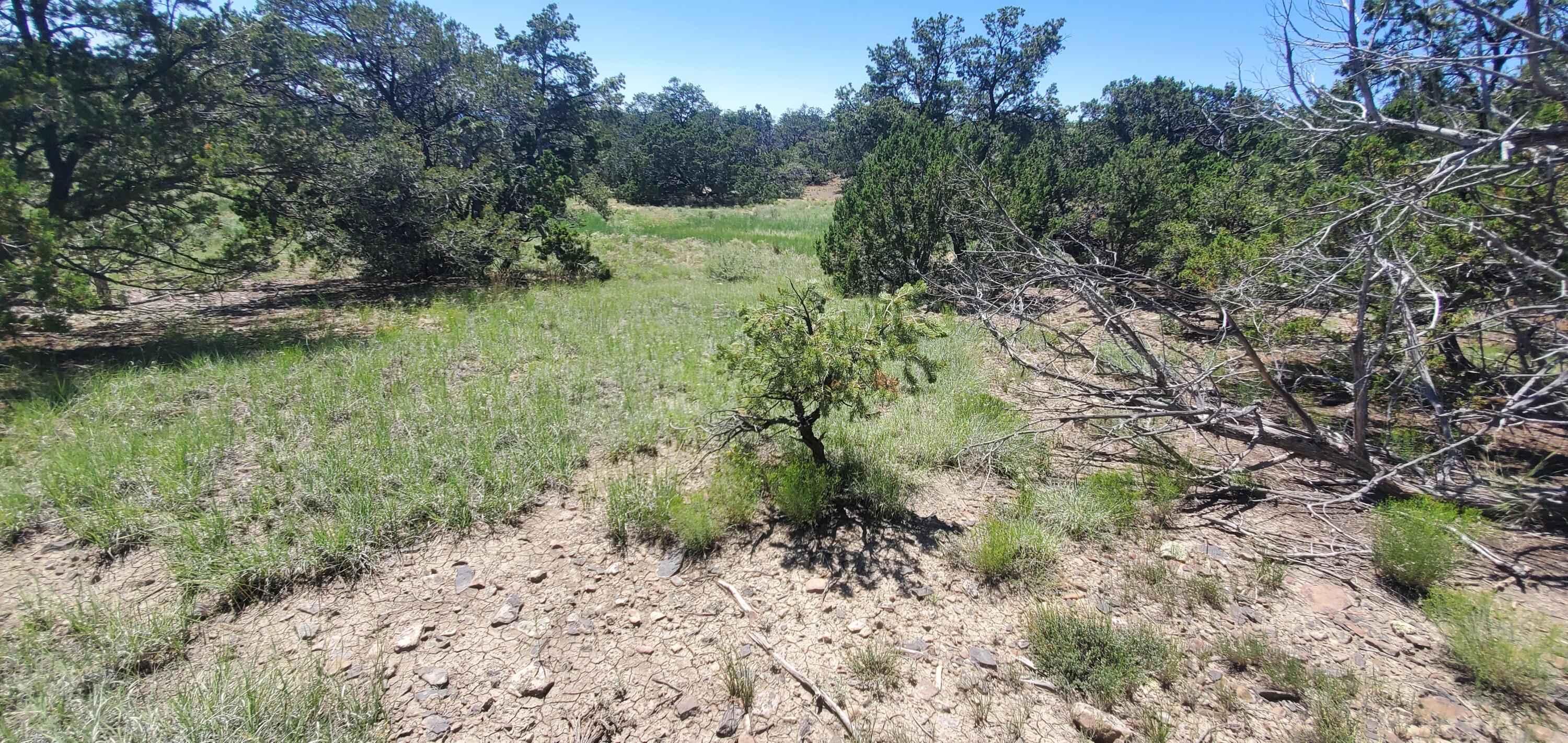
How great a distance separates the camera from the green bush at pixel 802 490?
3561 millimetres

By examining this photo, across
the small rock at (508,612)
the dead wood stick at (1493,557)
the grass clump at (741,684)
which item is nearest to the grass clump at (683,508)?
the small rock at (508,612)

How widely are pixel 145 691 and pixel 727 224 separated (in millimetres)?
21741

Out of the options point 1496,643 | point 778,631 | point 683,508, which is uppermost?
point 1496,643

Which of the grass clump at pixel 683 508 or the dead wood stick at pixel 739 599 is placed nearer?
the dead wood stick at pixel 739 599

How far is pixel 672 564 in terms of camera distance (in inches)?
129

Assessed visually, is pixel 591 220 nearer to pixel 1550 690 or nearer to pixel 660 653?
pixel 660 653

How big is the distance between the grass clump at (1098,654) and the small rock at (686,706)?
1.46 meters

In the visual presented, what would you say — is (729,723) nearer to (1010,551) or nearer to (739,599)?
(739,599)

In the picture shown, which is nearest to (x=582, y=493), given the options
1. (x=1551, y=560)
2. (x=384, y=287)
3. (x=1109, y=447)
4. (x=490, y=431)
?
(x=490, y=431)

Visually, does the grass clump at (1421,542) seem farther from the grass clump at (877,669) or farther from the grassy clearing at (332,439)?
the grassy clearing at (332,439)

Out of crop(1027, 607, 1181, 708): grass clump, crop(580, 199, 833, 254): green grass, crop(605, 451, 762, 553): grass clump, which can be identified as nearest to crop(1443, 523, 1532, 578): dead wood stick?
crop(1027, 607, 1181, 708): grass clump

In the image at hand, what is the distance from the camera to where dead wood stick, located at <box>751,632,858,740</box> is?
2270 millimetres

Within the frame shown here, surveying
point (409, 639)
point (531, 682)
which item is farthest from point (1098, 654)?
point (409, 639)

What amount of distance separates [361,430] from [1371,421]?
8.30m
